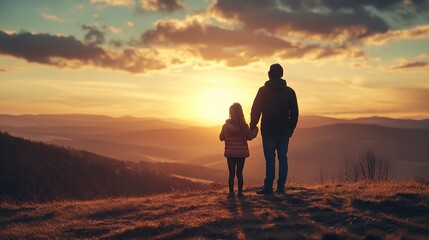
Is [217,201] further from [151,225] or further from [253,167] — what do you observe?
[253,167]

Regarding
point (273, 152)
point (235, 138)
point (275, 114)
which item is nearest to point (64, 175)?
point (235, 138)

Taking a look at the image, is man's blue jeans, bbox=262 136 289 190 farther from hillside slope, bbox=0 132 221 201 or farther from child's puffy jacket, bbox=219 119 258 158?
hillside slope, bbox=0 132 221 201

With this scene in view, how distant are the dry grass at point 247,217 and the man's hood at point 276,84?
2607 millimetres

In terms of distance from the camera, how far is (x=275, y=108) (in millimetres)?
12102

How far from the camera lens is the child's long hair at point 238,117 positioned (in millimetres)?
12047

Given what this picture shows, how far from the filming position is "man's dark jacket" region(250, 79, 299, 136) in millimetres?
12086

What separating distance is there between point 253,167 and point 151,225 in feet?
388

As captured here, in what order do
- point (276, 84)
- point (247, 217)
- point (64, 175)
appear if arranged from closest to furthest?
point (247, 217) → point (276, 84) → point (64, 175)

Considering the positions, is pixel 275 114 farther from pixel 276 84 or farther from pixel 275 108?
pixel 276 84

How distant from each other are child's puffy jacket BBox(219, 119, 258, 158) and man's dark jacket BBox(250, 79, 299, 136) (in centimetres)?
28

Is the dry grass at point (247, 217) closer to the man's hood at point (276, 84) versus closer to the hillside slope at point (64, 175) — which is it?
the man's hood at point (276, 84)

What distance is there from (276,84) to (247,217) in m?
3.71

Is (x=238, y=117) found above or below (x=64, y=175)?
above

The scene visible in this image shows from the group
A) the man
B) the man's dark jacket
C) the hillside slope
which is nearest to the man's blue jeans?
the man
